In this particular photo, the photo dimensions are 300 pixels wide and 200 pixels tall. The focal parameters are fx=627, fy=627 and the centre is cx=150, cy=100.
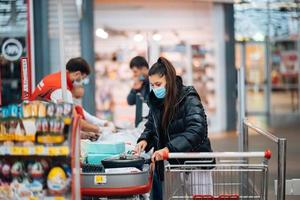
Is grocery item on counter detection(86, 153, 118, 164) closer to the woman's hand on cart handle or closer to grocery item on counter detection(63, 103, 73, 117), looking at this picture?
the woman's hand on cart handle

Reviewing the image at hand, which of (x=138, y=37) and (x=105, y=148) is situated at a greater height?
(x=138, y=37)

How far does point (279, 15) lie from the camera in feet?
55.3

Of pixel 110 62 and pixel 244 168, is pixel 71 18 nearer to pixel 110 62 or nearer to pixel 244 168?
pixel 110 62

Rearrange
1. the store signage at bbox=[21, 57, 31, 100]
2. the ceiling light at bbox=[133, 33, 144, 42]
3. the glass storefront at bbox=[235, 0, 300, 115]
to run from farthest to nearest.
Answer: the glass storefront at bbox=[235, 0, 300, 115], the ceiling light at bbox=[133, 33, 144, 42], the store signage at bbox=[21, 57, 31, 100]

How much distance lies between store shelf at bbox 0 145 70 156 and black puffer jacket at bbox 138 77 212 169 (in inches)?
38.8

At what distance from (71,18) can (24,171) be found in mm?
9102

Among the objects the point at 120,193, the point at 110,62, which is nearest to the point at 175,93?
the point at 120,193

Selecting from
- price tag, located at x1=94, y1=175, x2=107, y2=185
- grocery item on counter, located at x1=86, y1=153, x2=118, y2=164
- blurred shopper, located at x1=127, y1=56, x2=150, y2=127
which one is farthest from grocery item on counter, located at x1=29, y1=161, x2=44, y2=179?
blurred shopper, located at x1=127, y1=56, x2=150, y2=127

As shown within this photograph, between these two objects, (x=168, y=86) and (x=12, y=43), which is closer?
(x=168, y=86)

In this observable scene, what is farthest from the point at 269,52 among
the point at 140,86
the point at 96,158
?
the point at 96,158

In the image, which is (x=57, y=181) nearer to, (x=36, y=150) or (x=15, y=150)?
(x=36, y=150)

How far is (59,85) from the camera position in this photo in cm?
582

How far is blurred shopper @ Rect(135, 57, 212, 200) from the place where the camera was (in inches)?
183

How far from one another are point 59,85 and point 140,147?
1.25m
